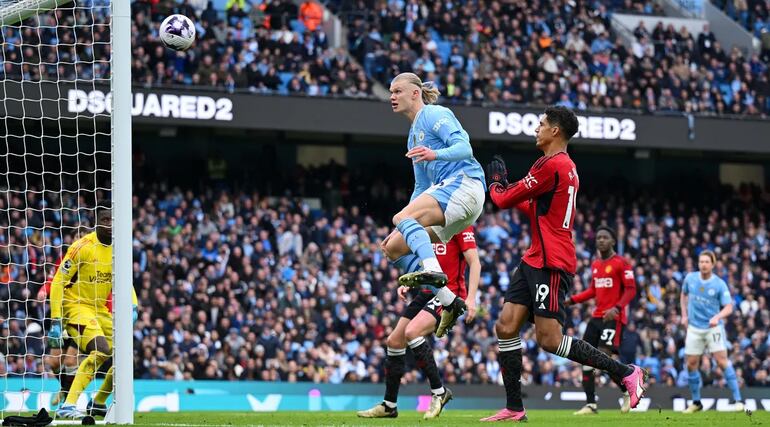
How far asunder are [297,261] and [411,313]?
513 inches

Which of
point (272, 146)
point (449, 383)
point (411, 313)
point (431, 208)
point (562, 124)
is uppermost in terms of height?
point (272, 146)

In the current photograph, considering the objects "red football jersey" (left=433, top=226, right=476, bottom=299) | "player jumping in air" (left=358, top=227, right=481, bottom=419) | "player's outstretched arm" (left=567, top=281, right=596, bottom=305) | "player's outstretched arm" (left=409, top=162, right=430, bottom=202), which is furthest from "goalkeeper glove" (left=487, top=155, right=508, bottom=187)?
"player's outstretched arm" (left=567, top=281, right=596, bottom=305)

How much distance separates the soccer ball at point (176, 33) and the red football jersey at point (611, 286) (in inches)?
267

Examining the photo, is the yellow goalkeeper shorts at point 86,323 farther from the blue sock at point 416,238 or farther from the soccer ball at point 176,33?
the blue sock at point 416,238

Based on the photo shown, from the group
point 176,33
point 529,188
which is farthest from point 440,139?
point 176,33

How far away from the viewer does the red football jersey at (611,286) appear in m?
15.9

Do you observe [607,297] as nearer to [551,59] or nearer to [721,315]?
[721,315]

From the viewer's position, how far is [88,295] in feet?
39.7

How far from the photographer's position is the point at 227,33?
25.9m

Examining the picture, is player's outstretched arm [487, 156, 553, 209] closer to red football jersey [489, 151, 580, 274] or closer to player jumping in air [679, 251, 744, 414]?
red football jersey [489, 151, 580, 274]

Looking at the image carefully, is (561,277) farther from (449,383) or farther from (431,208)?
(449,383)

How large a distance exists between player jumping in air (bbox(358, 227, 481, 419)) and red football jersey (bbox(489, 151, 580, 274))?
1.48 metres

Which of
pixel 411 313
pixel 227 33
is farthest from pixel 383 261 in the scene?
pixel 411 313

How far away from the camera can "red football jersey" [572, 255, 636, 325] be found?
625 inches
